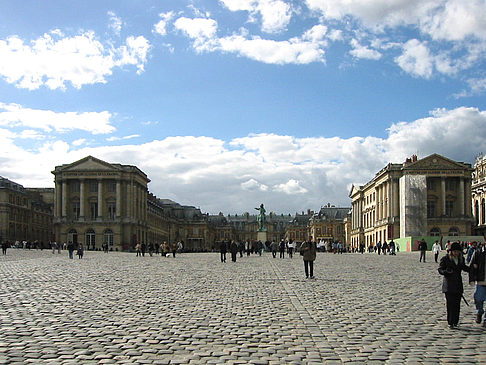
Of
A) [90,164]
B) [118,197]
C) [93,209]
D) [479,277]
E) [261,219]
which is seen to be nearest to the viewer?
[479,277]

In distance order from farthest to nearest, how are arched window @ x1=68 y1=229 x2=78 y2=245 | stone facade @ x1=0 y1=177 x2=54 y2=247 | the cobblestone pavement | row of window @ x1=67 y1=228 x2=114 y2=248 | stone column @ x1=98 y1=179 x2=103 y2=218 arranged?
stone facade @ x1=0 y1=177 x2=54 y2=247, stone column @ x1=98 y1=179 x2=103 y2=218, arched window @ x1=68 y1=229 x2=78 y2=245, row of window @ x1=67 y1=228 x2=114 y2=248, the cobblestone pavement

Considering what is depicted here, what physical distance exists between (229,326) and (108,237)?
9024cm

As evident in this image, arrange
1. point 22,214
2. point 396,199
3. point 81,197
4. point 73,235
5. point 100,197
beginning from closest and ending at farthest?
point 396,199 < point 73,235 < point 100,197 < point 81,197 < point 22,214

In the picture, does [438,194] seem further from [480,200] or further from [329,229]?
[329,229]

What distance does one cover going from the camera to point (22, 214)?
111m

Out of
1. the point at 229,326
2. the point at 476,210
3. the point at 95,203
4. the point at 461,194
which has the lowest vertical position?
the point at 229,326

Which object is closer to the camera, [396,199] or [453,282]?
[453,282]

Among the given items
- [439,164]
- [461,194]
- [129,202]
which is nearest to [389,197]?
[439,164]

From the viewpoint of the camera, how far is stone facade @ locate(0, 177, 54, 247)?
4013 inches

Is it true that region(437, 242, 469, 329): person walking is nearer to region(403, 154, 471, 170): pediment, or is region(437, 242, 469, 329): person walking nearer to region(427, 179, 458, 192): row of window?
region(403, 154, 471, 170): pediment

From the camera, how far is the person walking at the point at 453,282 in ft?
40.6

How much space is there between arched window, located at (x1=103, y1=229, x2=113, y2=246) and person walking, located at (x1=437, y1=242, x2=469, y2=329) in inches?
3565

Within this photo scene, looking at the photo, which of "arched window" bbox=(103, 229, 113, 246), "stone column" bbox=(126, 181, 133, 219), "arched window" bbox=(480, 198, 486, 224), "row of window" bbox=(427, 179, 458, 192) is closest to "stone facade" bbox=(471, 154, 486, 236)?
"arched window" bbox=(480, 198, 486, 224)

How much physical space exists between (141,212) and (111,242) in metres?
11.1
